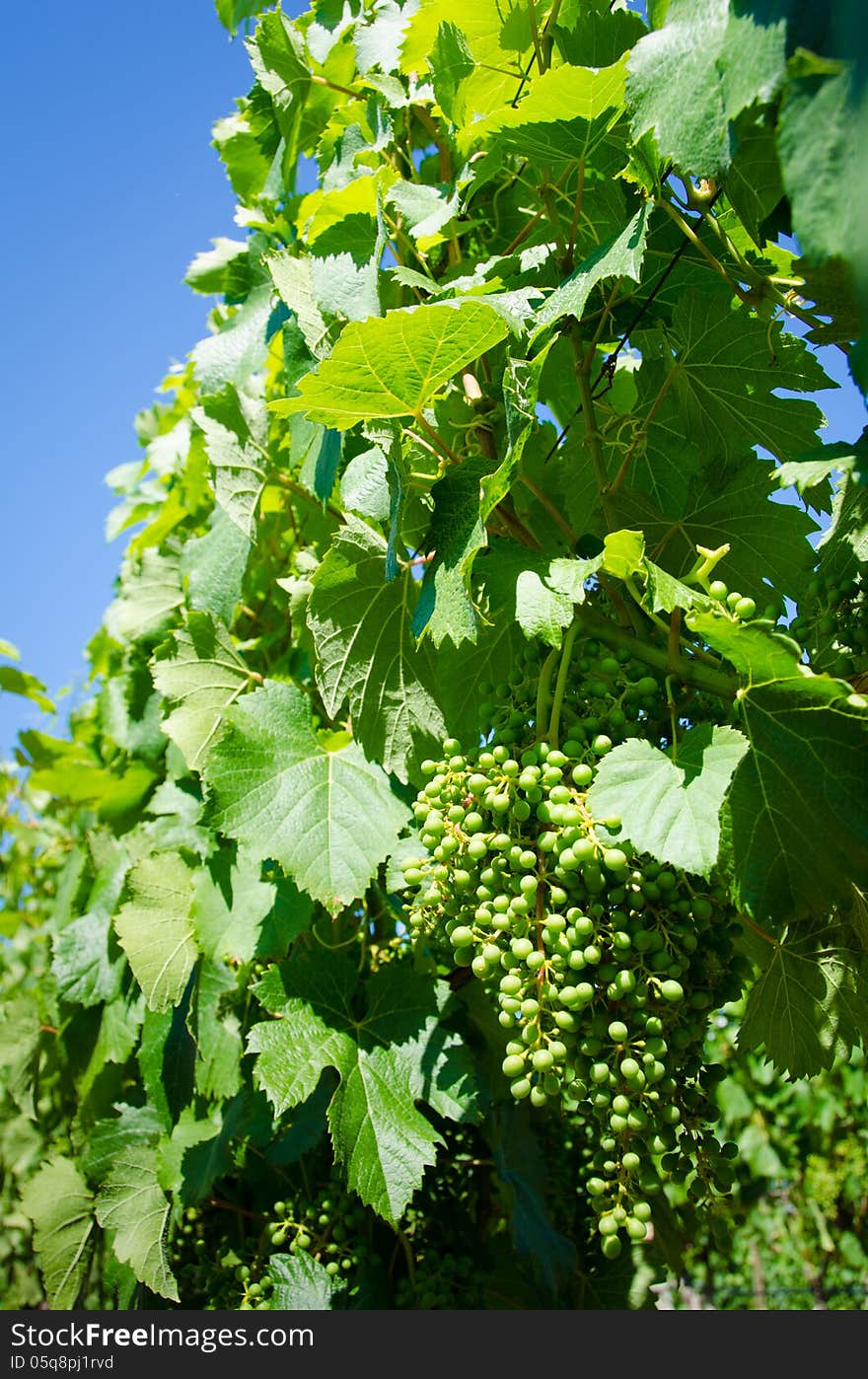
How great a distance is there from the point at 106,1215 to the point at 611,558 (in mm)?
2062

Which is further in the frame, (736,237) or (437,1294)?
(437,1294)

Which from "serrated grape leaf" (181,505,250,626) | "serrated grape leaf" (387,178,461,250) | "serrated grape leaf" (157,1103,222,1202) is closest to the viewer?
"serrated grape leaf" (387,178,461,250)

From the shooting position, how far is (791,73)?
0.84 metres

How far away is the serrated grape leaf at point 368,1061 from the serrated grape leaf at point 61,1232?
1.41 m

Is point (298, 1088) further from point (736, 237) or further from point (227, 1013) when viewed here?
point (736, 237)

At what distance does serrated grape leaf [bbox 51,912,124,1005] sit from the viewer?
9.14 feet

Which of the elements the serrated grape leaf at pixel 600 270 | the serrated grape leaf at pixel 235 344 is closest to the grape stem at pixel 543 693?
the serrated grape leaf at pixel 600 270

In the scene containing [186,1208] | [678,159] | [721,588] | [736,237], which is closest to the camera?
[678,159]

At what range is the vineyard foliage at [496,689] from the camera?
3.81 feet

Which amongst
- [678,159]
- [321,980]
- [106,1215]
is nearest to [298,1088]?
[321,980]

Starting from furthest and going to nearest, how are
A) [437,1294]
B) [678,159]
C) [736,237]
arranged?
1. [437,1294]
2. [736,237]
3. [678,159]

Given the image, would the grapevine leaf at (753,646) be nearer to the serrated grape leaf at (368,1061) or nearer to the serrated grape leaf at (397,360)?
the serrated grape leaf at (397,360)

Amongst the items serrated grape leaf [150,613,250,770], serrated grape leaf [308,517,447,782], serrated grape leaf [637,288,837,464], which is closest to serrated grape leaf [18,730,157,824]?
serrated grape leaf [150,613,250,770]

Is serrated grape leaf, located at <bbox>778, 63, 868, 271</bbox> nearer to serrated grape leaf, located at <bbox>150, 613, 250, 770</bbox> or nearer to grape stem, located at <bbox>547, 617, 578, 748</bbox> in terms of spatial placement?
grape stem, located at <bbox>547, 617, 578, 748</bbox>
